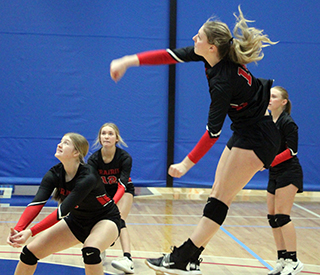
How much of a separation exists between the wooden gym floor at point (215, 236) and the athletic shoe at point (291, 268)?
0.27 meters

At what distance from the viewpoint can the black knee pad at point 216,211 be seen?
228cm

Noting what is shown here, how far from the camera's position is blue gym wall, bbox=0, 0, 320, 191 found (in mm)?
6590

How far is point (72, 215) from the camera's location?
2.83 metres

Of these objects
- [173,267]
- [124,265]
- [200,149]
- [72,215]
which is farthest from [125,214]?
[200,149]

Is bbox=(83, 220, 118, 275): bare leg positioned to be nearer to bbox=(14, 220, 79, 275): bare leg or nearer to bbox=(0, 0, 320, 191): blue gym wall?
bbox=(14, 220, 79, 275): bare leg

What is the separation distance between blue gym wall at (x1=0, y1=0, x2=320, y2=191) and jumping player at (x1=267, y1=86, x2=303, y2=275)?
3.37 metres

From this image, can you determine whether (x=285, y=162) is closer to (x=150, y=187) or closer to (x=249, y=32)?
(x=249, y=32)

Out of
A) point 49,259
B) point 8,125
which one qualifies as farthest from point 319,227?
point 8,125

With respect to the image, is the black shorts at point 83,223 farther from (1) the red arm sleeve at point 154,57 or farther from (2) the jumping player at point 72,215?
(1) the red arm sleeve at point 154,57

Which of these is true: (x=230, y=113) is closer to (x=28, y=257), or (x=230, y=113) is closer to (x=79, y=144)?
(x=79, y=144)

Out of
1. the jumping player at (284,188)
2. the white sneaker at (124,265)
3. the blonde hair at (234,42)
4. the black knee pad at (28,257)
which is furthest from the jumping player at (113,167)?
the blonde hair at (234,42)

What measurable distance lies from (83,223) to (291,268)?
165cm

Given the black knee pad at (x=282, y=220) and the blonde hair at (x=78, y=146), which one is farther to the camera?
the black knee pad at (x=282, y=220)

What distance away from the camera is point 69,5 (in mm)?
6652
